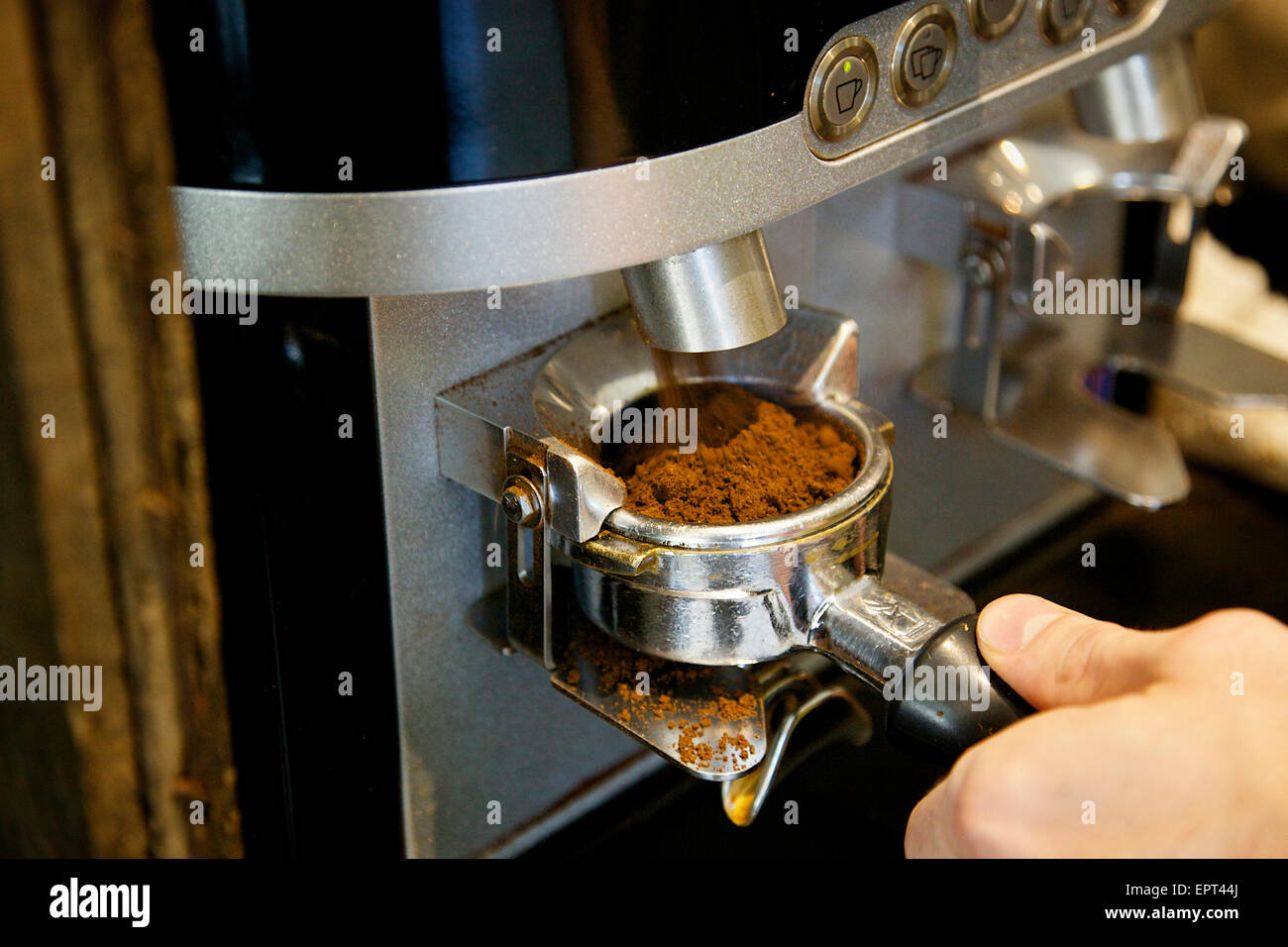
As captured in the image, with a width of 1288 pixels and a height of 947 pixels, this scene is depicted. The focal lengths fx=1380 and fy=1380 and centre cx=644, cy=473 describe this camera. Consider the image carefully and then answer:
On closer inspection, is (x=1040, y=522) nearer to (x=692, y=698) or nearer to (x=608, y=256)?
(x=692, y=698)

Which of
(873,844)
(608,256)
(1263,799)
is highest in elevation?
(608,256)

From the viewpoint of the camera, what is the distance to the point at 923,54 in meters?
0.50

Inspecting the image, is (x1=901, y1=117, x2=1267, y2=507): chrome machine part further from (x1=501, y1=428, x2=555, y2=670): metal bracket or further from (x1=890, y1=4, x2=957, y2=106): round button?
(x1=501, y1=428, x2=555, y2=670): metal bracket

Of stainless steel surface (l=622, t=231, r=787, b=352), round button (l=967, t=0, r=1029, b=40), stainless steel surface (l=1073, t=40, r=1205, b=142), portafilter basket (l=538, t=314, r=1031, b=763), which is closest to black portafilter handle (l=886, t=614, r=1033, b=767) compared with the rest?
portafilter basket (l=538, t=314, r=1031, b=763)

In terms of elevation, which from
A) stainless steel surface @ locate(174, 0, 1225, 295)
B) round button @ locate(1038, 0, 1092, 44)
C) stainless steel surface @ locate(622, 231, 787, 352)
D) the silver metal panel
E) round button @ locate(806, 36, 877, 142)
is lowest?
the silver metal panel

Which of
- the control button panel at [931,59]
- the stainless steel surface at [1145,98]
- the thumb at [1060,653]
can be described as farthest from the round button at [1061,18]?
the thumb at [1060,653]

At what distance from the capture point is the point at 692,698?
0.51m

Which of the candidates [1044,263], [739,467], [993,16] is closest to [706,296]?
[739,467]

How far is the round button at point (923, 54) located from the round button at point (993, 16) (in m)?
0.01

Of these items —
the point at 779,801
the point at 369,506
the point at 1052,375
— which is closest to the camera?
the point at 369,506

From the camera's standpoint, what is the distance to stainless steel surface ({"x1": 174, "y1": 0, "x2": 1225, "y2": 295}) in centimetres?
39

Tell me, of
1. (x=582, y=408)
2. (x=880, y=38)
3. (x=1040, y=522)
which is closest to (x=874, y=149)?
(x=880, y=38)

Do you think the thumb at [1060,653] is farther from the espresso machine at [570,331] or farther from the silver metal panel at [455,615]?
the silver metal panel at [455,615]
